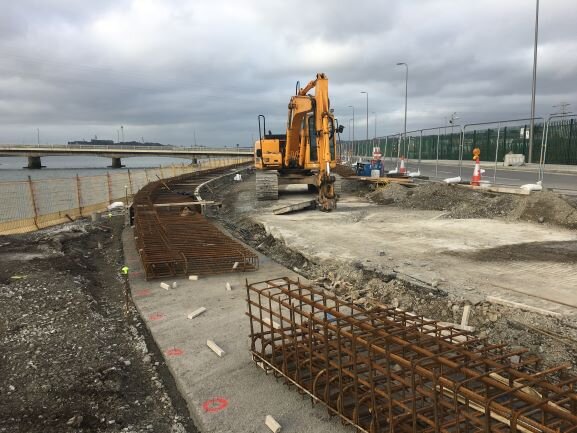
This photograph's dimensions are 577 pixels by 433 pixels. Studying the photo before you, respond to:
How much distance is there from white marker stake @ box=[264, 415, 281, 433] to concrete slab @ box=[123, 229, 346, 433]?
0.06 metres

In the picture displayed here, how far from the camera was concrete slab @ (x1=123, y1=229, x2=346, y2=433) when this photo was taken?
384 centimetres

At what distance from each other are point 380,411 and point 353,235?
8.21 metres

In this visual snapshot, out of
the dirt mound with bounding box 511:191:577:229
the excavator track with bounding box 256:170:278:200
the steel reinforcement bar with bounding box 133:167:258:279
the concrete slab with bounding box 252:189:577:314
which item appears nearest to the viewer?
the concrete slab with bounding box 252:189:577:314

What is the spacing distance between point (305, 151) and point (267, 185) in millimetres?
2289

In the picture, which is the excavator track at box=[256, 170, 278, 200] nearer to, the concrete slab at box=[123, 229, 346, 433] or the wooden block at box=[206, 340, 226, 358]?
the concrete slab at box=[123, 229, 346, 433]

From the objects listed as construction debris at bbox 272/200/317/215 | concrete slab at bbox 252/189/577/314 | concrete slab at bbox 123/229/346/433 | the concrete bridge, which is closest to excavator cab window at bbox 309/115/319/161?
construction debris at bbox 272/200/317/215

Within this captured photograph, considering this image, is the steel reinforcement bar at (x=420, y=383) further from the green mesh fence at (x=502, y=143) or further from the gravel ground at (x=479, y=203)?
the green mesh fence at (x=502, y=143)

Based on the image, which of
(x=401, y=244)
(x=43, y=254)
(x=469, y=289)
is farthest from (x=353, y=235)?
(x=43, y=254)

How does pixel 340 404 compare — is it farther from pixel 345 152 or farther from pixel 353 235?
pixel 345 152

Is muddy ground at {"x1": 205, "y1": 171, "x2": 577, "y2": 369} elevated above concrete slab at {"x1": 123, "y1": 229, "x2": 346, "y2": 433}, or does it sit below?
above

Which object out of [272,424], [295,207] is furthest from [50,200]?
[272,424]

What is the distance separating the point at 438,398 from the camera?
3008mm

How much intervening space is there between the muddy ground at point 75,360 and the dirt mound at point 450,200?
1095 centimetres

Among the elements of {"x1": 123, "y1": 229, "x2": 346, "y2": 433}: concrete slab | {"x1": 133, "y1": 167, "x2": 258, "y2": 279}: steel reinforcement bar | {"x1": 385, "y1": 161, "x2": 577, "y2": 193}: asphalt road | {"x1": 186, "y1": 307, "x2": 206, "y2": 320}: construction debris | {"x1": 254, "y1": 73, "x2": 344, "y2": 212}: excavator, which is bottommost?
{"x1": 123, "y1": 229, "x2": 346, "y2": 433}: concrete slab
